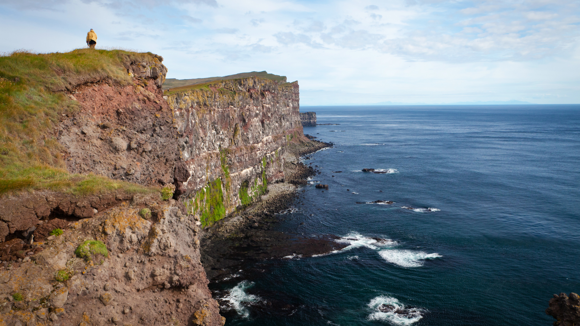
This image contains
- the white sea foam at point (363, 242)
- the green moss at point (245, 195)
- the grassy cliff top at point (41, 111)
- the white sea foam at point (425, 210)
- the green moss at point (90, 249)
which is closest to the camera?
the green moss at point (90, 249)

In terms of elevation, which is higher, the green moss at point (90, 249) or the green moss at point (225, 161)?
the green moss at point (90, 249)

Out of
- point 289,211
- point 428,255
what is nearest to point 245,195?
point 289,211

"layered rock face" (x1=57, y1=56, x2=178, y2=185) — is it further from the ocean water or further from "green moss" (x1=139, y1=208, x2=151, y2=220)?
the ocean water

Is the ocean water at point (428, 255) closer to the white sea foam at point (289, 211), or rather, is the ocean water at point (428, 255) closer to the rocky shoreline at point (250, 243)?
the white sea foam at point (289, 211)

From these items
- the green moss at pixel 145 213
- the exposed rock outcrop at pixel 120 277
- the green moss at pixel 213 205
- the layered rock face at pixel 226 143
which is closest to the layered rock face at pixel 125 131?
the exposed rock outcrop at pixel 120 277

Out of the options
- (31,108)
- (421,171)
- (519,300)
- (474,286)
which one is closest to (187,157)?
(31,108)

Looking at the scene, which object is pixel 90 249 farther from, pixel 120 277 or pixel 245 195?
pixel 245 195

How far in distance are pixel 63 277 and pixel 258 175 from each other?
58.5 m

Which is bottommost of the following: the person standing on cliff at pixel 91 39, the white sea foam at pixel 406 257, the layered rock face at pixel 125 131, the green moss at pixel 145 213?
the white sea foam at pixel 406 257

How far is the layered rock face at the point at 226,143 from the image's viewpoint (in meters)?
48.9

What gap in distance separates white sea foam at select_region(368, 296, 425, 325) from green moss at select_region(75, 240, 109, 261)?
27.0 meters

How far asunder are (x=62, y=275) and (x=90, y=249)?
1.35 m

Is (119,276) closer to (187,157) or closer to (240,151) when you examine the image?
(187,157)

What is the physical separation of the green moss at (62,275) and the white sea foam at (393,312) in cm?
2791
